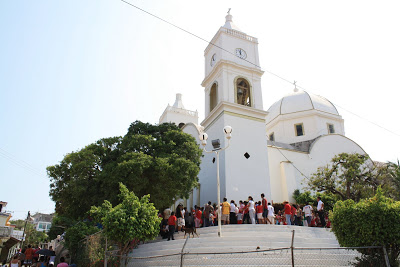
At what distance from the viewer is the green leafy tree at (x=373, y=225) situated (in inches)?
290

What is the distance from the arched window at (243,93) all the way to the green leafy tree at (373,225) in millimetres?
14107

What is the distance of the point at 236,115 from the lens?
65.6ft

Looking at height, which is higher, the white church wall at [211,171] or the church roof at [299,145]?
the church roof at [299,145]

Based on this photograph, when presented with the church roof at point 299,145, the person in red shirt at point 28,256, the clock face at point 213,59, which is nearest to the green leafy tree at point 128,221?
the person in red shirt at point 28,256

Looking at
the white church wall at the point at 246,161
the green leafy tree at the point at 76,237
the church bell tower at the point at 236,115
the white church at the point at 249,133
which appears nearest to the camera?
the green leafy tree at the point at 76,237

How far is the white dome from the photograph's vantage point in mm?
28109

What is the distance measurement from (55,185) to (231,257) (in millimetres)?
12159

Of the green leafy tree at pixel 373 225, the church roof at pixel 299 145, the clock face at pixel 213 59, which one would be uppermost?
the clock face at pixel 213 59

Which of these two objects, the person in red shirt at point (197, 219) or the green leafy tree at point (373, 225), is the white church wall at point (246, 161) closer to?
the person in red shirt at point (197, 219)

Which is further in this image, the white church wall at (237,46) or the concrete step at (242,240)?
the white church wall at (237,46)

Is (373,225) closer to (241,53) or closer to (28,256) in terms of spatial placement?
(28,256)

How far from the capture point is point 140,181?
47.5 feet

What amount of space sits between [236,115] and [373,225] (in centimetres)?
1315

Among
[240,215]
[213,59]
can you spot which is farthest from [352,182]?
[213,59]
